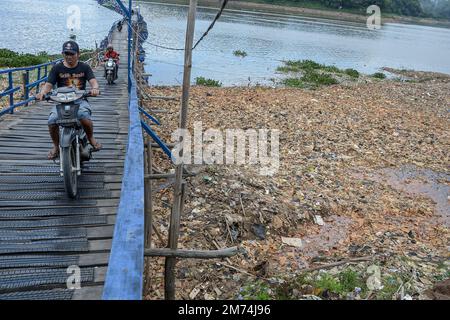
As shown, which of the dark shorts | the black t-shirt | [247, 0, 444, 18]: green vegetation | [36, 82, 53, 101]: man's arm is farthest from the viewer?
[247, 0, 444, 18]: green vegetation

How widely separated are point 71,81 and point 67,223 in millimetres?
2449

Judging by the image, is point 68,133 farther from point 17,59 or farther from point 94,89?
point 17,59

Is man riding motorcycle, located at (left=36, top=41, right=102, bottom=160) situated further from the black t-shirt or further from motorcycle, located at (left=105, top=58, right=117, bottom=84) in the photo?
Result: motorcycle, located at (left=105, top=58, right=117, bottom=84)

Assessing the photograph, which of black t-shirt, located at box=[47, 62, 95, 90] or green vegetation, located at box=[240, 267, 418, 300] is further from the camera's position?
black t-shirt, located at box=[47, 62, 95, 90]

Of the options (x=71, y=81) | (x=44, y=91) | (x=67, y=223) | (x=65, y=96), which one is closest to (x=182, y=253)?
(x=67, y=223)

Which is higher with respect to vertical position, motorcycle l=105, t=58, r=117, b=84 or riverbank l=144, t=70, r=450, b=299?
motorcycle l=105, t=58, r=117, b=84

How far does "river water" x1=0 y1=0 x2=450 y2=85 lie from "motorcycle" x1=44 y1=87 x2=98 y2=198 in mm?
21671

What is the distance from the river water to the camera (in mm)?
32938

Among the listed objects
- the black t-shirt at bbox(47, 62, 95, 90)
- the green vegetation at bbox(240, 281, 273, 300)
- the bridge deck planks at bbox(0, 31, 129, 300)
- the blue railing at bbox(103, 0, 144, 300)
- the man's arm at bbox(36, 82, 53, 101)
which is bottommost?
the green vegetation at bbox(240, 281, 273, 300)

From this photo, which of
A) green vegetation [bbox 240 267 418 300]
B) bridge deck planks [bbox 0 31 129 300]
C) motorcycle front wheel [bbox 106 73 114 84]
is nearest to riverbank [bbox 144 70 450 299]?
green vegetation [bbox 240 267 418 300]

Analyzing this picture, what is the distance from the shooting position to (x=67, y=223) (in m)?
4.68

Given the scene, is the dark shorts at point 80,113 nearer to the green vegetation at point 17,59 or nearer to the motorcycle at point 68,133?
the motorcycle at point 68,133

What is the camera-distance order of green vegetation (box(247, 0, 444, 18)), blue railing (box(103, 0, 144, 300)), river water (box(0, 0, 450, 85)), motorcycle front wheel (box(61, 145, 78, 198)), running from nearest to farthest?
1. blue railing (box(103, 0, 144, 300))
2. motorcycle front wheel (box(61, 145, 78, 198))
3. river water (box(0, 0, 450, 85))
4. green vegetation (box(247, 0, 444, 18))
